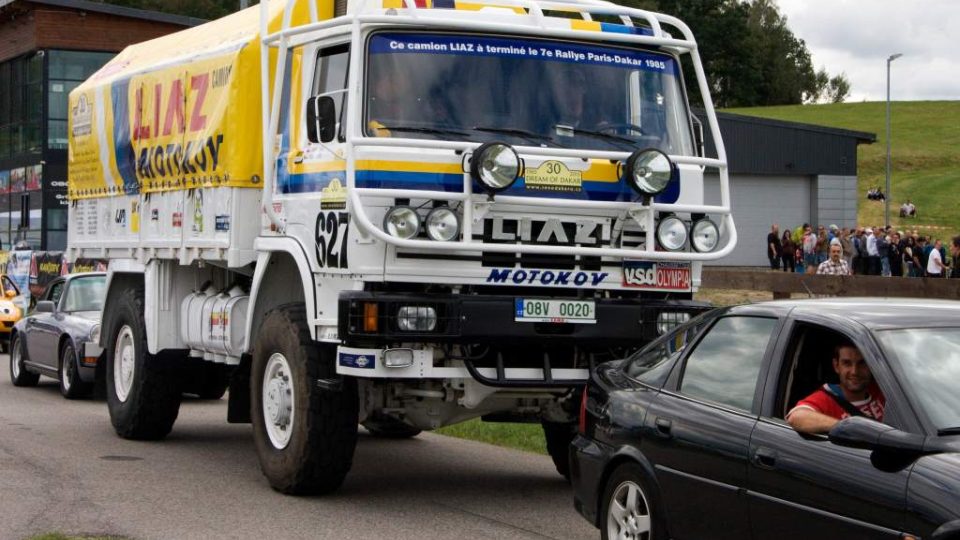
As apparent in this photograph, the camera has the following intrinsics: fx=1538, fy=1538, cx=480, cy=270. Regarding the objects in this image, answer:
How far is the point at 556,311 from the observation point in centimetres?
974

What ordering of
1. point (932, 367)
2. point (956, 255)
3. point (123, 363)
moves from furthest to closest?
point (956, 255) → point (123, 363) → point (932, 367)

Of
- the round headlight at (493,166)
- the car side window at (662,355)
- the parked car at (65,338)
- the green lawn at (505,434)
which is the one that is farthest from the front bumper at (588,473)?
the parked car at (65,338)

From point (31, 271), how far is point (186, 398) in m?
20.1

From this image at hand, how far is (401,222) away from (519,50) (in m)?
1.58

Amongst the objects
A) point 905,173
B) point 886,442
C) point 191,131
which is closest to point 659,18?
point 191,131

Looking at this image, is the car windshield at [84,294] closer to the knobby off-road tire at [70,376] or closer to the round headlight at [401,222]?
the knobby off-road tire at [70,376]

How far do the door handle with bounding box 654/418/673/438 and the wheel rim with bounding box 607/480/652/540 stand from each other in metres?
0.31

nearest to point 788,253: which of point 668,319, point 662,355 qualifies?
point 668,319

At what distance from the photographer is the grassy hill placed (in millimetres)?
→ 69812

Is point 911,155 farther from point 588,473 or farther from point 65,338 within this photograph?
point 588,473

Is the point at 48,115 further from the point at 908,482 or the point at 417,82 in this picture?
the point at 908,482

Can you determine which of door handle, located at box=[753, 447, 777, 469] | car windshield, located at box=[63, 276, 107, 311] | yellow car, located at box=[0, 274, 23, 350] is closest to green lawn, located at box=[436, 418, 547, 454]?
car windshield, located at box=[63, 276, 107, 311]

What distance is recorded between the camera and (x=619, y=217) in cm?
1000

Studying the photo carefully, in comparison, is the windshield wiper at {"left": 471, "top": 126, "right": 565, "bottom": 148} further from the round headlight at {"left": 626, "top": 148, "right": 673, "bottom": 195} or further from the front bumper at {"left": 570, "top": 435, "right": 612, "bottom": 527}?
the front bumper at {"left": 570, "top": 435, "right": 612, "bottom": 527}
